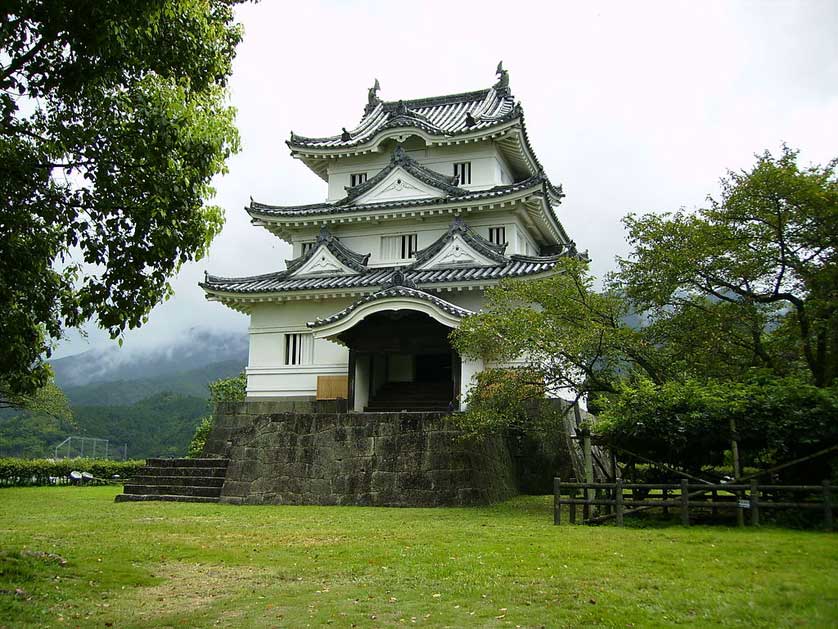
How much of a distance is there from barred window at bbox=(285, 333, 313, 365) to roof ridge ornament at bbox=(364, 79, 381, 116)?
11320 mm

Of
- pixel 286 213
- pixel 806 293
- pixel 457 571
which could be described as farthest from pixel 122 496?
pixel 806 293

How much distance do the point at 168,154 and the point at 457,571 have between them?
6.13 metres

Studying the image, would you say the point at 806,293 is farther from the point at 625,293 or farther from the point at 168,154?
the point at 168,154

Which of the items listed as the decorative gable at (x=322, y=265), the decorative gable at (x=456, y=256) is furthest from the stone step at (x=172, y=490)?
the decorative gable at (x=456, y=256)

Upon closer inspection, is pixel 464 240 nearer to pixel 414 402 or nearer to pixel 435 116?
pixel 414 402

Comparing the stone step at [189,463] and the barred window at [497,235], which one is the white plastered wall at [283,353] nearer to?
the stone step at [189,463]

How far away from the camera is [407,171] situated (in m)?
26.7

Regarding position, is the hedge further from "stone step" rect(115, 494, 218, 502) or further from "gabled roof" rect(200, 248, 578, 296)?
"stone step" rect(115, 494, 218, 502)

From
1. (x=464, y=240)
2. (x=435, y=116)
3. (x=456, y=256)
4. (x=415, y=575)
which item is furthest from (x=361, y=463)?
(x=435, y=116)

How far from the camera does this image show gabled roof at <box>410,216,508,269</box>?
2441 centimetres

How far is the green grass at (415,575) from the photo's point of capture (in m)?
6.99

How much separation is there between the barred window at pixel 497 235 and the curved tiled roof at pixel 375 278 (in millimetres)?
1833

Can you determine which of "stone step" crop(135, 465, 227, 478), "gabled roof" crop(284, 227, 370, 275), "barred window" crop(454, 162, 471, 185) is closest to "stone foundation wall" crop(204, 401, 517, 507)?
"stone step" crop(135, 465, 227, 478)

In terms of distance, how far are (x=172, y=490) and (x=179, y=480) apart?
0.37 metres
